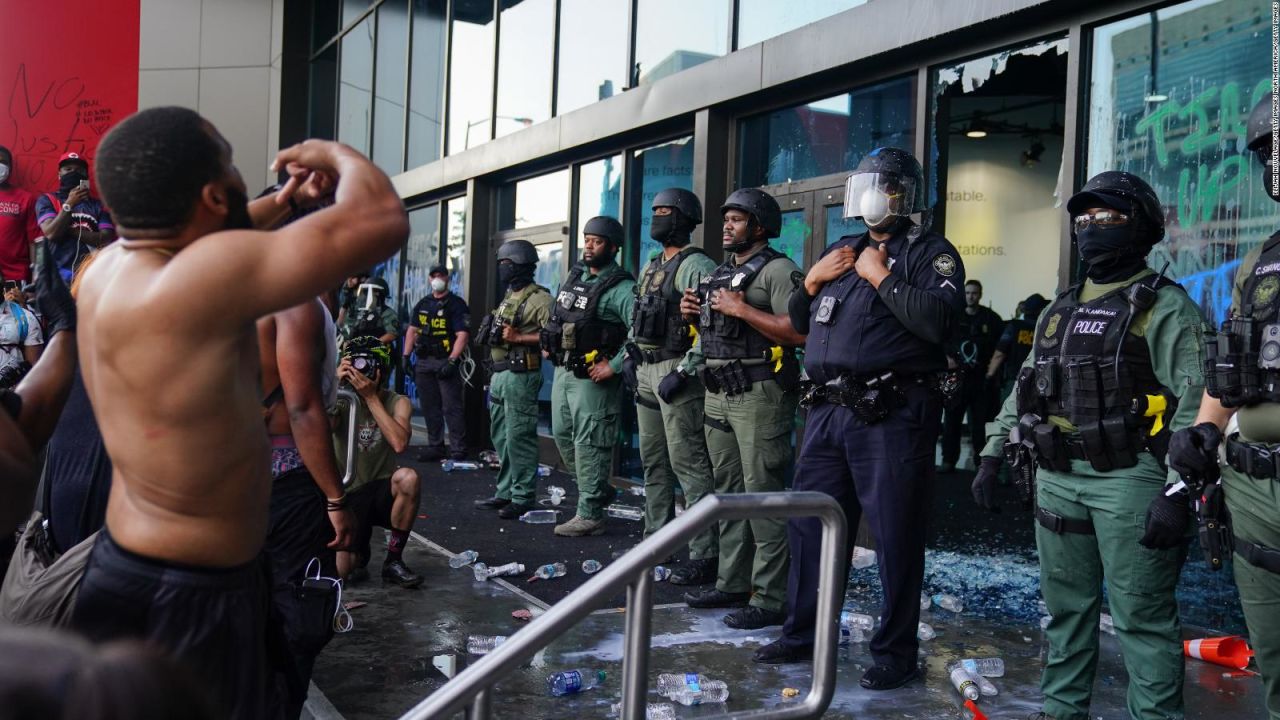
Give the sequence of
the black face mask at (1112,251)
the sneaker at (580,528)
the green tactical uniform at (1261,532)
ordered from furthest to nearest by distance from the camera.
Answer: the sneaker at (580,528), the black face mask at (1112,251), the green tactical uniform at (1261,532)

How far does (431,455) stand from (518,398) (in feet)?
10.9

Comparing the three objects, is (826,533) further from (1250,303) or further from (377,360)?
(377,360)

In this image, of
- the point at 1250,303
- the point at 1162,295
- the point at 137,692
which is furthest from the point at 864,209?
the point at 137,692

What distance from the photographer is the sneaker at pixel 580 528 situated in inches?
276

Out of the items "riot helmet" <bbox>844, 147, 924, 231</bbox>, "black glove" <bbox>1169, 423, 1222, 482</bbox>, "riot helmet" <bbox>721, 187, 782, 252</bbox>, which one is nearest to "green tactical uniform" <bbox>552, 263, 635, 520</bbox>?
"riot helmet" <bbox>721, 187, 782, 252</bbox>

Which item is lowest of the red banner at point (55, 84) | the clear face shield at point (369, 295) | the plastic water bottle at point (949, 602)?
the plastic water bottle at point (949, 602)

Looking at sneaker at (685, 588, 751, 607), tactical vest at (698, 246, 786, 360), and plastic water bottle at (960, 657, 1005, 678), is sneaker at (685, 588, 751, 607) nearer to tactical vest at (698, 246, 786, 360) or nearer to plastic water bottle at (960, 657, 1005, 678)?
tactical vest at (698, 246, 786, 360)

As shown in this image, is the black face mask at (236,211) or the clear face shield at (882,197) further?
the clear face shield at (882,197)

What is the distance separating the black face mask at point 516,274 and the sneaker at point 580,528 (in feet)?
6.27

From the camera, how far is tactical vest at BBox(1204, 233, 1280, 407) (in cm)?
283

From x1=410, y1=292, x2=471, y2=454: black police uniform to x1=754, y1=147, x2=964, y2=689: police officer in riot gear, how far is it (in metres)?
6.36

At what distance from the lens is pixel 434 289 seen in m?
10.6

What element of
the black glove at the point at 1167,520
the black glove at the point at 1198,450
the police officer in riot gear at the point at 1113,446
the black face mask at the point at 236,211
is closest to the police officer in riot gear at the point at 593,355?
the police officer in riot gear at the point at 1113,446

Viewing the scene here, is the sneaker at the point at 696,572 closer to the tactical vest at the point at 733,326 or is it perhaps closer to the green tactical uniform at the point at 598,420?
the tactical vest at the point at 733,326
